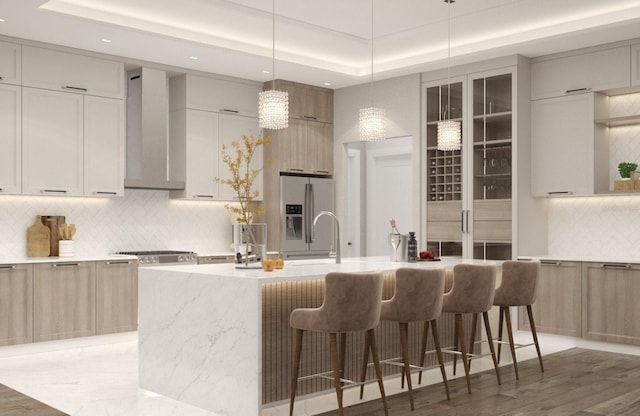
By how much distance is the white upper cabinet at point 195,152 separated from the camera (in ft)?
25.9

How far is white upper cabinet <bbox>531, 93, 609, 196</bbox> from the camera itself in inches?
277

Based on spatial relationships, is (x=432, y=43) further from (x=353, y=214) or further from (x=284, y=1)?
(x=353, y=214)

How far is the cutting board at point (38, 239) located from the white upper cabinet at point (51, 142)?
388mm

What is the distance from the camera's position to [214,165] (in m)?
8.13

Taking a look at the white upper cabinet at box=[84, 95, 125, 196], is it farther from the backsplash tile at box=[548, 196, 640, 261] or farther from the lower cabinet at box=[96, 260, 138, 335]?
the backsplash tile at box=[548, 196, 640, 261]

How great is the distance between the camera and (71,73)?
22.9 ft

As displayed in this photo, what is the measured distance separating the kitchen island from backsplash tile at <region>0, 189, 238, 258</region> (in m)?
2.62

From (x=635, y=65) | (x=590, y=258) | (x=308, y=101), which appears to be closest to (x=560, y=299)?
(x=590, y=258)

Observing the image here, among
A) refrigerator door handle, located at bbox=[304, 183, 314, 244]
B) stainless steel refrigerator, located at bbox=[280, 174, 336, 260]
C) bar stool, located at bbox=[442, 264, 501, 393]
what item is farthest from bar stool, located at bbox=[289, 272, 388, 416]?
refrigerator door handle, located at bbox=[304, 183, 314, 244]

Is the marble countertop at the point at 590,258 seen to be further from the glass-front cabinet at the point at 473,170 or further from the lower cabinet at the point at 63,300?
the lower cabinet at the point at 63,300

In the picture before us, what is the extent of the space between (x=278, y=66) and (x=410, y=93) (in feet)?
5.45

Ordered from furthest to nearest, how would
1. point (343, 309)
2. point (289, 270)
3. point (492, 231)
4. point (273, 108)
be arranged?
point (492, 231)
point (273, 108)
point (289, 270)
point (343, 309)

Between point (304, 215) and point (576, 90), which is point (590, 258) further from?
point (304, 215)

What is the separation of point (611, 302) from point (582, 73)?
7.72 ft
